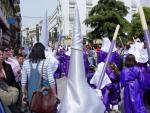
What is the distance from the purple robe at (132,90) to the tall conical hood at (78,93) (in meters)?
4.87

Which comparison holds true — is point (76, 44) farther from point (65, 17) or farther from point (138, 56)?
point (65, 17)

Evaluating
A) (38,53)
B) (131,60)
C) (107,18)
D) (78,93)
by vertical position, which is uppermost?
(107,18)

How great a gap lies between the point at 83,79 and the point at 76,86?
3.3 inches

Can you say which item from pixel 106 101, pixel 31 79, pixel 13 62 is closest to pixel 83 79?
pixel 31 79

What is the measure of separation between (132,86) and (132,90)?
10 centimetres

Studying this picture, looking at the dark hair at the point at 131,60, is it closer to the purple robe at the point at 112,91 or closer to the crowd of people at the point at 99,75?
the crowd of people at the point at 99,75

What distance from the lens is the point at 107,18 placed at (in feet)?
208

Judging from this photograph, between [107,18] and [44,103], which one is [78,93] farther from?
[107,18]

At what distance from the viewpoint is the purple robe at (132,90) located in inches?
360

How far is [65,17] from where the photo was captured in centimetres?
8306

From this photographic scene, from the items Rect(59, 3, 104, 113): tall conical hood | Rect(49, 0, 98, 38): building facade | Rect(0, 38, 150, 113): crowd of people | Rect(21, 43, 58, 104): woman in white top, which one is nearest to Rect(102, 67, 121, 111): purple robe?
Rect(0, 38, 150, 113): crowd of people

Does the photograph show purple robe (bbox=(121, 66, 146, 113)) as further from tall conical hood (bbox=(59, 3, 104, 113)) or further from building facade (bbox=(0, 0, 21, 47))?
building facade (bbox=(0, 0, 21, 47))

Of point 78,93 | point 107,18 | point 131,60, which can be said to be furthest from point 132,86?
point 107,18

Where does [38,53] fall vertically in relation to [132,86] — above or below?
above
